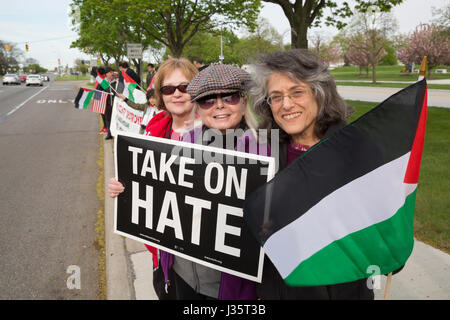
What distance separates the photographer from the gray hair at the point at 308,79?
1.52 meters

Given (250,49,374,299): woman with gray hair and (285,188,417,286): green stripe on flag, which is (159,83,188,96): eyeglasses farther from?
(285,188,417,286): green stripe on flag

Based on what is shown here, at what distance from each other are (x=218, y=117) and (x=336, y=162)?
0.63 meters

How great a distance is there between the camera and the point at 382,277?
289cm

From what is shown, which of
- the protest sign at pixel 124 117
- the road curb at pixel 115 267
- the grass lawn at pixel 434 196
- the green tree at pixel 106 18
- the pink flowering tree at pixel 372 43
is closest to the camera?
the road curb at pixel 115 267

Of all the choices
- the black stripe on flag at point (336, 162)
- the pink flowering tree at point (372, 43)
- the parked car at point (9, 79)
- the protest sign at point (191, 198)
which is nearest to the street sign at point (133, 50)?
the protest sign at point (191, 198)

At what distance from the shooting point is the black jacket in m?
1.46

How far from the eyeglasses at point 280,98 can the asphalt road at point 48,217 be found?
244 centimetres

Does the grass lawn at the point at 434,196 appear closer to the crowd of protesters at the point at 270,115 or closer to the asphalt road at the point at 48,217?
the crowd of protesters at the point at 270,115

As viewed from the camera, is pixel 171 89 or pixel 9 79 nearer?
pixel 171 89

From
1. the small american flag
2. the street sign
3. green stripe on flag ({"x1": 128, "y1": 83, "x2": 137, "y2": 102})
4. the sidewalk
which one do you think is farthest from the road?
the sidewalk

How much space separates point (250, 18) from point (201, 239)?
1528 cm

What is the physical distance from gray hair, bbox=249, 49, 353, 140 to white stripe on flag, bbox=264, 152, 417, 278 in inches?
13.9

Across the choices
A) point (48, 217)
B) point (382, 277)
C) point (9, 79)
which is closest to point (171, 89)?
point (382, 277)

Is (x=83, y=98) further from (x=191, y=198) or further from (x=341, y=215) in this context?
(x=341, y=215)
